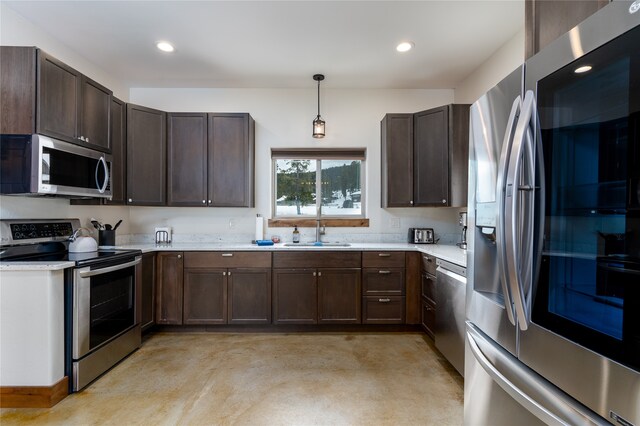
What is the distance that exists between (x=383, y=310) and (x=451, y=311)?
3.13ft

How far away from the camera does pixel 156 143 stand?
3.33 meters

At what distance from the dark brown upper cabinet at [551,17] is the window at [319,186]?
106 inches

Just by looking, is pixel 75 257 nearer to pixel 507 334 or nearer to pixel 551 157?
pixel 507 334

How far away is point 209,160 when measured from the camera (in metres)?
3.41

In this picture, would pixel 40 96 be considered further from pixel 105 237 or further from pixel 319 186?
pixel 319 186

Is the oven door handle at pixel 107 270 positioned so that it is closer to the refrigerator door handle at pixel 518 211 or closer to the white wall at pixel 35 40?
the white wall at pixel 35 40

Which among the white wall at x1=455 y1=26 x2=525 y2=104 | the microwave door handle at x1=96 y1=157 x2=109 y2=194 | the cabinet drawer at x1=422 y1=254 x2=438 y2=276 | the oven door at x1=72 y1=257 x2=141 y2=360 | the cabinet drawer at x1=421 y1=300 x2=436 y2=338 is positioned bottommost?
the cabinet drawer at x1=421 y1=300 x2=436 y2=338

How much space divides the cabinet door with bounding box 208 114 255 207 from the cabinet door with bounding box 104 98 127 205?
845 millimetres

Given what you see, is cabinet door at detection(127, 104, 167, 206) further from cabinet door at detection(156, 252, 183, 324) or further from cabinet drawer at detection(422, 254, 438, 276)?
cabinet drawer at detection(422, 254, 438, 276)

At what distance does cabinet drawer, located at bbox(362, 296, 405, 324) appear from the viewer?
3141 millimetres

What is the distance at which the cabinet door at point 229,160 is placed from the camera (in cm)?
342

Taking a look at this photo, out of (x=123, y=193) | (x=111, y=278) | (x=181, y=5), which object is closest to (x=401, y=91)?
(x=181, y=5)

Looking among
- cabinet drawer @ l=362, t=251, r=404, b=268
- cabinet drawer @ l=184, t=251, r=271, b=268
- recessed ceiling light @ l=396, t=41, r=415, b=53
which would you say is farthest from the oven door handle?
recessed ceiling light @ l=396, t=41, r=415, b=53

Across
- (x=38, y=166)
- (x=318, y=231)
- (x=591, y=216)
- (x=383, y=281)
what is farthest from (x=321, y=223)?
(x=591, y=216)
